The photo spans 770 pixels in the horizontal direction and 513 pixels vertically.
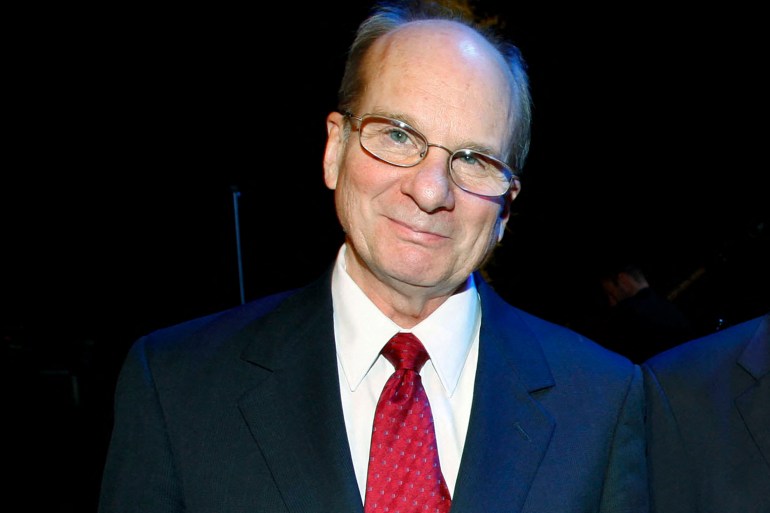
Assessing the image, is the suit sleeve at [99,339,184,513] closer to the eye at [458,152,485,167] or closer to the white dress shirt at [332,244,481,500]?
the white dress shirt at [332,244,481,500]

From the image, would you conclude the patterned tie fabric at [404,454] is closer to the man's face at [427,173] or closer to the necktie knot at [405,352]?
the necktie knot at [405,352]

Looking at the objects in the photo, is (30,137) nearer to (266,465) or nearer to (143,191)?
(143,191)

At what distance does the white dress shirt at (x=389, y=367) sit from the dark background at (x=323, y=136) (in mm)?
2608

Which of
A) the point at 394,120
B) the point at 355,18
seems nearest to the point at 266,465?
the point at 394,120

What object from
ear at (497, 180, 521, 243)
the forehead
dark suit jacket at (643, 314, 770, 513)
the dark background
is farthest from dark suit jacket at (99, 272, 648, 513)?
the dark background

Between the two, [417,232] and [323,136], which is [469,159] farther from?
[323,136]

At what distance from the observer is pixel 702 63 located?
5.53 m

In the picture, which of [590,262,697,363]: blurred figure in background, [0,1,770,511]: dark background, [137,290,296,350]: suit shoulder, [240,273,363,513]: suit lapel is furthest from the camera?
[0,1,770,511]: dark background

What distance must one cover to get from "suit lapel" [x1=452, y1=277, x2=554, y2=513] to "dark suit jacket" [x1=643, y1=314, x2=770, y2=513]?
363 mm

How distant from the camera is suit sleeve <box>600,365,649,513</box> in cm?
155

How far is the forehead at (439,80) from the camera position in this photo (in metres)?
1.52

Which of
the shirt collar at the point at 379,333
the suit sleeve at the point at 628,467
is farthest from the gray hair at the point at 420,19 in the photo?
the suit sleeve at the point at 628,467

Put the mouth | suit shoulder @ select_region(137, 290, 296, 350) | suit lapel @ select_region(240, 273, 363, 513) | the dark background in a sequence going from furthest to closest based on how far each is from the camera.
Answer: the dark background
suit shoulder @ select_region(137, 290, 296, 350)
the mouth
suit lapel @ select_region(240, 273, 363, 513)

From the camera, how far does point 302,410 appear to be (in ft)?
4.89
